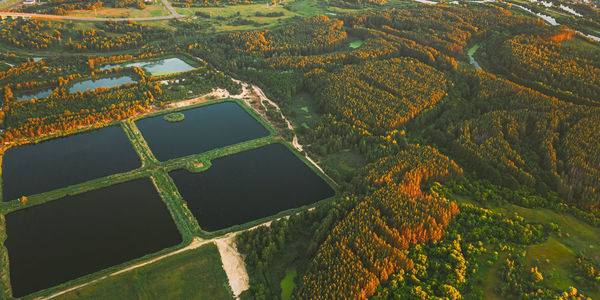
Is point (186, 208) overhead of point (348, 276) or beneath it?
beneath

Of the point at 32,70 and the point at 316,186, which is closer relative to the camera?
the point at 316,186

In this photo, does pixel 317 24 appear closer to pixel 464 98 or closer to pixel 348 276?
pixel 464 98

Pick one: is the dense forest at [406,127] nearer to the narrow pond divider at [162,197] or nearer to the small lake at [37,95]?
the small lake at [37,95]

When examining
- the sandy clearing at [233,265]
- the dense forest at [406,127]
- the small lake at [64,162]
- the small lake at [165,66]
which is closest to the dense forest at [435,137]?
the dense forest at [406,127]

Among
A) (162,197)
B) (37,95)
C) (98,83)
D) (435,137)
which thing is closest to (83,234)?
(162,197)

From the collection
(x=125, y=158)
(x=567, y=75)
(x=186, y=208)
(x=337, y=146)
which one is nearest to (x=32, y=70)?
(x=125, y=158)

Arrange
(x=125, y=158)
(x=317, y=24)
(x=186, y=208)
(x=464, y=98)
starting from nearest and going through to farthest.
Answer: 1. (x=186, y=208)
2. (x=125, y=158)
3. (x=464, y=98)
4. (x=317, y=24)

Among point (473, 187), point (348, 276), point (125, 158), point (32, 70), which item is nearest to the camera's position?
point (348, 276)
